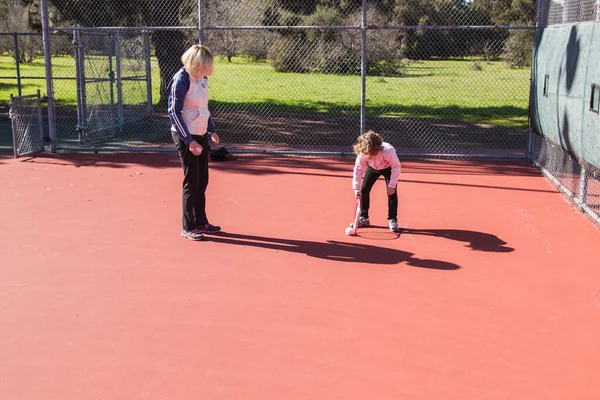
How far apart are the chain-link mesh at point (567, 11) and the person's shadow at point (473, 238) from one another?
8.46 feet

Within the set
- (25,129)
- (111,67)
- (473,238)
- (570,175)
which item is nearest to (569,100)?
(570,175)

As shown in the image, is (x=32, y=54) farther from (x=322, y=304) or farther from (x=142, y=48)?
(x=322, y=304)

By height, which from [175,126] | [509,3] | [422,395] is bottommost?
[422,395]

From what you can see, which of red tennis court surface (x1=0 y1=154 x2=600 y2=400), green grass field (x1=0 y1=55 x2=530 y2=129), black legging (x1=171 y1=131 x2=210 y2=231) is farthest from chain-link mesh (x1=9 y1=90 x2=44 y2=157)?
black legging (x1=171 y1=131 x2=210 y2=231)

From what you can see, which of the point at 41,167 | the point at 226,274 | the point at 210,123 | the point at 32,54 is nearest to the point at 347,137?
the point at 41,167

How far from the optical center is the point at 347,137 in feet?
53.2

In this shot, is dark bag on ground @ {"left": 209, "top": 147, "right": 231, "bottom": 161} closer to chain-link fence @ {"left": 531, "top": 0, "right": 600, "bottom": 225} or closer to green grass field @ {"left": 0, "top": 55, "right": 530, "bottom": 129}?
green grass field @ {"left": 0, "top": 55, "right": 530, "bottom": 129}

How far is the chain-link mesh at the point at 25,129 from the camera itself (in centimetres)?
1241

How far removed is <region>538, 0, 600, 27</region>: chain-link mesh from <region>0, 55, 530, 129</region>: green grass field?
20.2 feet

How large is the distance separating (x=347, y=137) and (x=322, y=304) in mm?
10663

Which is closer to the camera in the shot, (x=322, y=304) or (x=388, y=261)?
(x=322, y=304)

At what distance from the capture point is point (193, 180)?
7.59 meters

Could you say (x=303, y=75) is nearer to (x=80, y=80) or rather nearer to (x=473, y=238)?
(x=80, y=80)

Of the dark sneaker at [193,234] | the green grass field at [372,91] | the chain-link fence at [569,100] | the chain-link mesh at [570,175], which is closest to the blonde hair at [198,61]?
the dark sneaker at [193,234]
